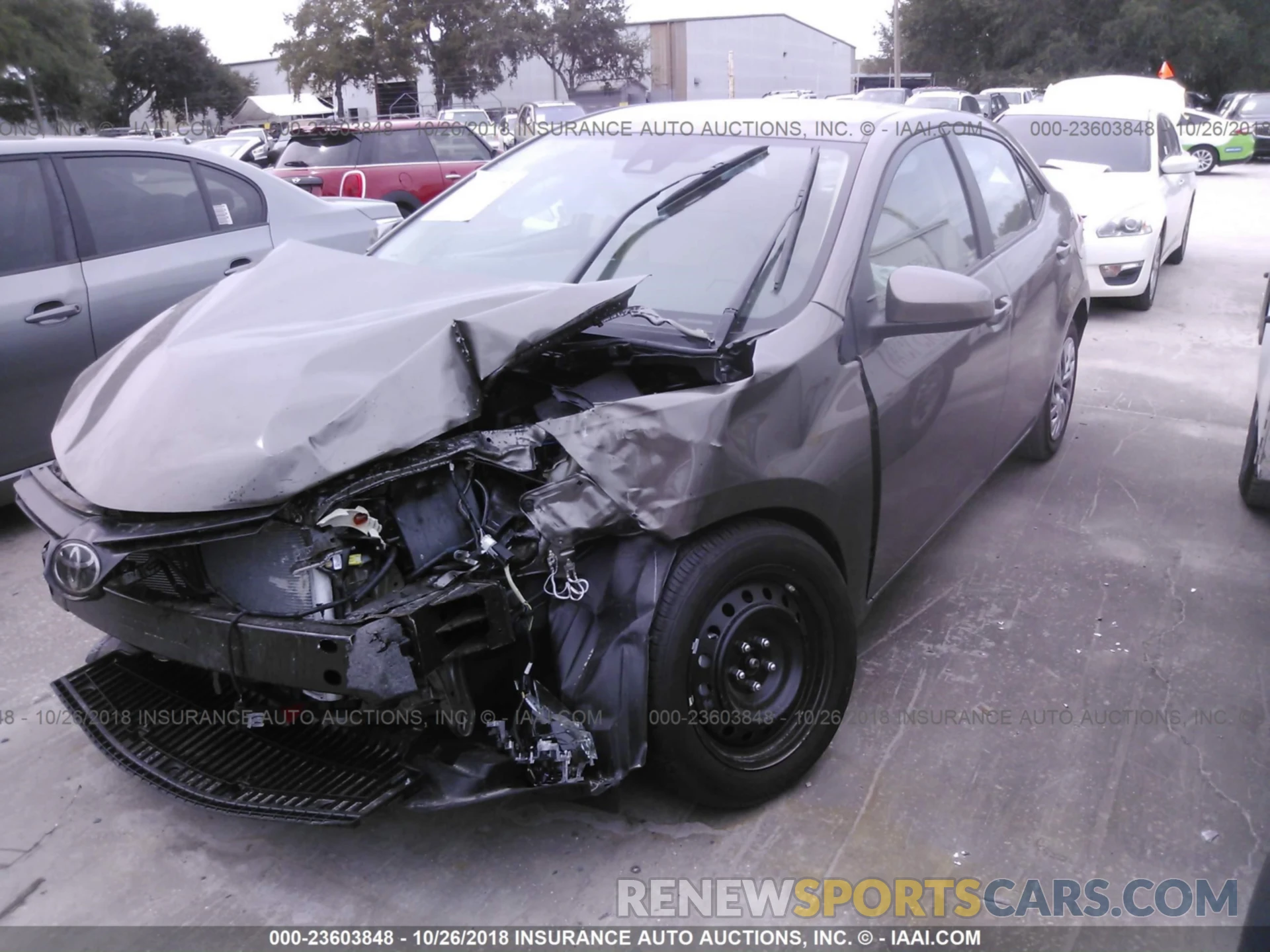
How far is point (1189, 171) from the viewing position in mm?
8633

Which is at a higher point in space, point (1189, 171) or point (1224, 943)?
point (1189, 171)

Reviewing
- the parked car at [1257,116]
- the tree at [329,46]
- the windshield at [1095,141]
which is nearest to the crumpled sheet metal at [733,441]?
the windshield at [1095,141]

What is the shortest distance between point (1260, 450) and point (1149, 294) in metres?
4.93

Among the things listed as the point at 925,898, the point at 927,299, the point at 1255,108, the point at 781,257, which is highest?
the point at 1255,108

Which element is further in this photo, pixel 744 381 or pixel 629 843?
pixel 629 843

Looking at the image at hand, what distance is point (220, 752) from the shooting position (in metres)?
2.42

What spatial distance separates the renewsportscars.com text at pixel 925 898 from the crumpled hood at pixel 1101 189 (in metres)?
6.92

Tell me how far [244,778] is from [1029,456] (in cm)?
422

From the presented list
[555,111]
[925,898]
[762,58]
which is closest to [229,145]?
[555,111]

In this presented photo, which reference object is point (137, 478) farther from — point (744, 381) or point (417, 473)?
point (744, 381)

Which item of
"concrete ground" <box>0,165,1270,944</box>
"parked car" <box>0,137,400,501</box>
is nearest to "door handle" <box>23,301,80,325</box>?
"parked car" <box>0,137,400,501</box>

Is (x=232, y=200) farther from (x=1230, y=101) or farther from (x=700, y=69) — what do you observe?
(x=700, y=69)

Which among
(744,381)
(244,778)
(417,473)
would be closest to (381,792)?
(244,778)

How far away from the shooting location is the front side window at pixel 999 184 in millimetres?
4004
